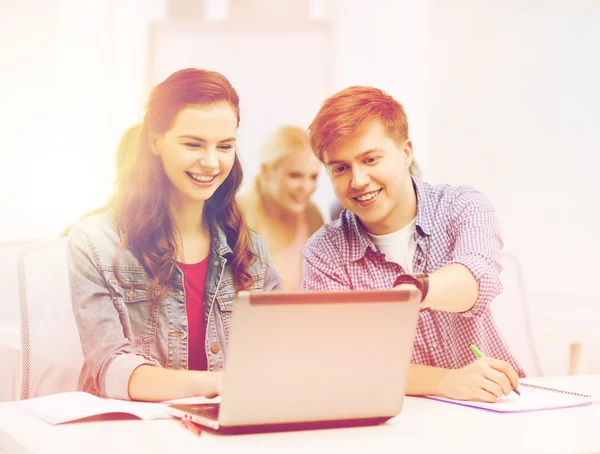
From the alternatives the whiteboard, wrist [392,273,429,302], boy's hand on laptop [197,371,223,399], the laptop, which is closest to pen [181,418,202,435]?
the laptop

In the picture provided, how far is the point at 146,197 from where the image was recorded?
6.20 ft

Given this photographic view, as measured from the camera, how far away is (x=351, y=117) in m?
1.85

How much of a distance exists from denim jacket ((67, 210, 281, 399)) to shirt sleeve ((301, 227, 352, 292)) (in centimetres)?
14

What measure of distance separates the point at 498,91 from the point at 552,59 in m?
0.25

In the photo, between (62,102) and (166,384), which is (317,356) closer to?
(166,384)

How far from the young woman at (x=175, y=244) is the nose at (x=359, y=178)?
1.13ft

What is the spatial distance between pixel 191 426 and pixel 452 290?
0.61 meters

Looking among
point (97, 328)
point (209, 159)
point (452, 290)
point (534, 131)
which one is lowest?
point (97, 328)

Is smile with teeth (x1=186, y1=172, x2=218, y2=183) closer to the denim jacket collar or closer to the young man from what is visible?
the denim jacket collar

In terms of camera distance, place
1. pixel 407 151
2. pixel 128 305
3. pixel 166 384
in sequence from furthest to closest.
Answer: pixel 407 151 < pixel 128 305 < pixel 166 384

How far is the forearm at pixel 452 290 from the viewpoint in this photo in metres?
1.42

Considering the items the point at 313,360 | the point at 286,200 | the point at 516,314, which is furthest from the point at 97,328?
the point at 516,314

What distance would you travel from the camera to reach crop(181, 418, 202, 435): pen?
1081mm

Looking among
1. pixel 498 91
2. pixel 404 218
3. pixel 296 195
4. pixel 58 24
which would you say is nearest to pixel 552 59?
pixel 498 91
